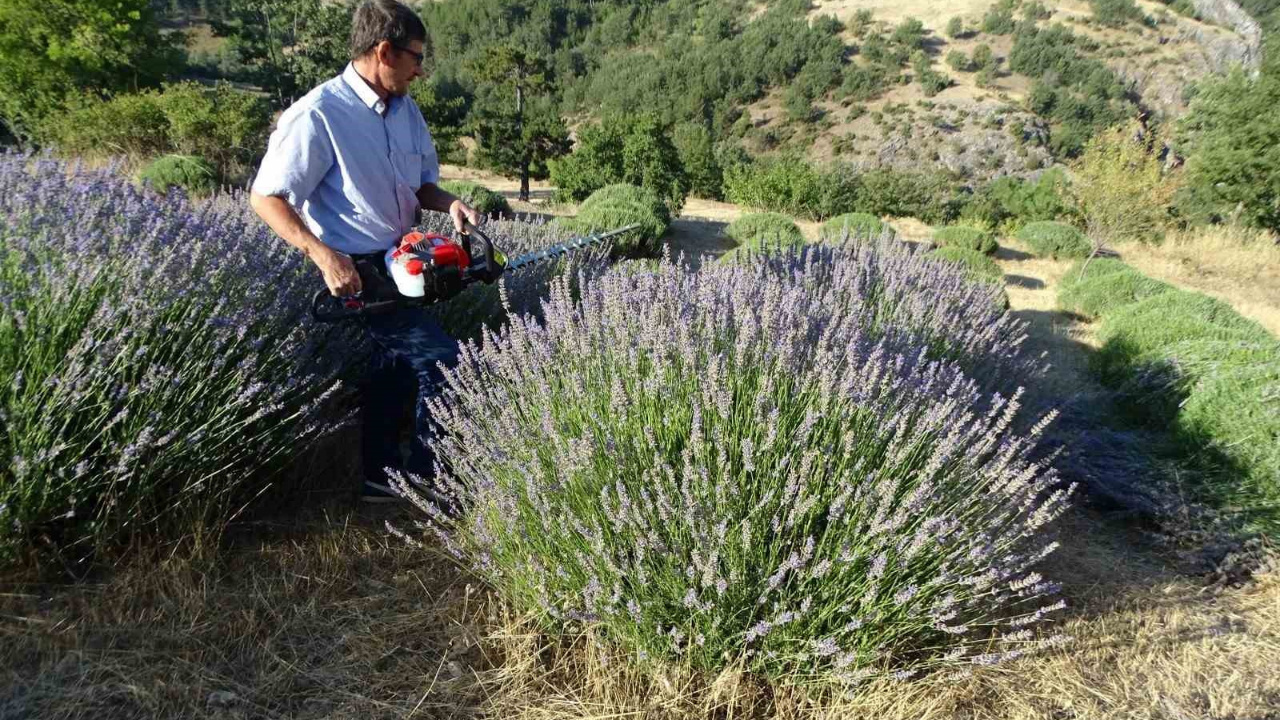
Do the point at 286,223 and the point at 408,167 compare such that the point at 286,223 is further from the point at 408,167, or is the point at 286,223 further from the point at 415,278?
the point at 408,167

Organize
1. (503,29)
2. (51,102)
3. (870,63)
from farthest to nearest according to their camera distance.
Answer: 1. (503,29)
2. (870,63)
3. (51,102)

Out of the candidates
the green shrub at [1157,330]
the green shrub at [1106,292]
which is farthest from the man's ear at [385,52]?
the green shrub at [1106,292]

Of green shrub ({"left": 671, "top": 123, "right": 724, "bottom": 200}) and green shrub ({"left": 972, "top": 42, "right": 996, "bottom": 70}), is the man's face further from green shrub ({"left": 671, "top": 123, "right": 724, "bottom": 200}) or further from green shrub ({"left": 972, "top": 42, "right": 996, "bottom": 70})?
green shrub ({"left": 972, "top": 42, "right": 996, "bottom": 70})

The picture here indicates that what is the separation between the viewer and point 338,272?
6.26ft

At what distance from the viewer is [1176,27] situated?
65.4 meters

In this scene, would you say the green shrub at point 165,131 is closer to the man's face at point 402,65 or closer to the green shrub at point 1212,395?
the man's face at point 402,65

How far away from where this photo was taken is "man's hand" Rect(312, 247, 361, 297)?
190 cm

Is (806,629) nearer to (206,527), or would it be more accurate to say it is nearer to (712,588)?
(712,588)

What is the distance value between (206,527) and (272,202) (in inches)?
39.2

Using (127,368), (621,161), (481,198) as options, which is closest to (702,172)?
(621,161)

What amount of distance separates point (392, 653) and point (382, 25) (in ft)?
6.17

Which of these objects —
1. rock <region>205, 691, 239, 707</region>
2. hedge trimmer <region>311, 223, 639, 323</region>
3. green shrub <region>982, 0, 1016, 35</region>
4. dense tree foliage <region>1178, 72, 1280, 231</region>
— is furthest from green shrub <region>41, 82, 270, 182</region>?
green shrub <region>982, 0, 1016, 35</region>

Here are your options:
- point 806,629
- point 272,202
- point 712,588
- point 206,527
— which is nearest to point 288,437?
point 206,527

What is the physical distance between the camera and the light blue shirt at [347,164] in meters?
1.92
